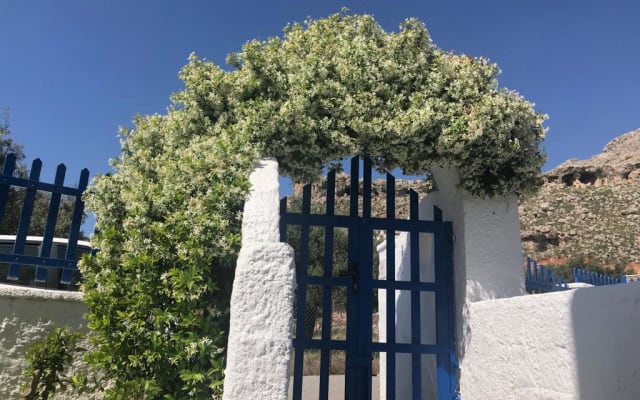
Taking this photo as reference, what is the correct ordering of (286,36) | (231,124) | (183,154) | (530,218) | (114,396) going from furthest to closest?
1. (530,218)
2. (286,36)
3. (231,124)
4. (183,154)
5. (114,396)

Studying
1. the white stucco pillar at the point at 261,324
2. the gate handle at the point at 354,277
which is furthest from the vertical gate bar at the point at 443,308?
the white stucco pillar at the point at 261,324

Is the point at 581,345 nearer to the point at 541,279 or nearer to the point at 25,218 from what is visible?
the point at 25,218

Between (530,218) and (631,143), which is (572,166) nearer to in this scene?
(631,143)

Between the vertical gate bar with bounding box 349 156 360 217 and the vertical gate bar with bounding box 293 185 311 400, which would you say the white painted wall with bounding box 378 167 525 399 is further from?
the vertical gate bar with bounding box 293 185 311 400

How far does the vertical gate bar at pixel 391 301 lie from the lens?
4305 mm

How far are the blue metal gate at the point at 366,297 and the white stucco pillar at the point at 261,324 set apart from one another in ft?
4.45

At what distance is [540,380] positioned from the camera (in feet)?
9.87

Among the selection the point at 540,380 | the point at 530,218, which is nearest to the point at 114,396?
the point at 540,380

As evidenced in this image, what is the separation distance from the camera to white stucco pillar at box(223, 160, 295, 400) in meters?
2.69

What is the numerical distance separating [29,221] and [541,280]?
21.3ft

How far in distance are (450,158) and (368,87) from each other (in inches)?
37.9

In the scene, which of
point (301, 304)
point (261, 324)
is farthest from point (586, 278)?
point (261, 324)

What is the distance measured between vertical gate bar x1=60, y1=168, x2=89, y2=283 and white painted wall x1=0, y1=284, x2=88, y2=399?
0.30 meters

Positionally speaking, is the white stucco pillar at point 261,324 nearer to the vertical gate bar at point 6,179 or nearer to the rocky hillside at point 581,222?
the vertical gate bar at point 6,179
